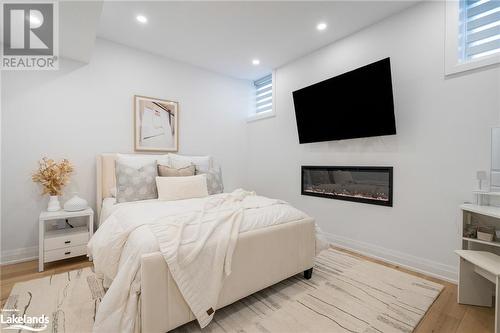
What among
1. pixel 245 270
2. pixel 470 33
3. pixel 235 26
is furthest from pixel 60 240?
pixel 470 33

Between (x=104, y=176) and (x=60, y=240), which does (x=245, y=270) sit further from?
(x=104, y=176)

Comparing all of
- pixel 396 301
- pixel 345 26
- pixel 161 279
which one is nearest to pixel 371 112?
pixel 345 26

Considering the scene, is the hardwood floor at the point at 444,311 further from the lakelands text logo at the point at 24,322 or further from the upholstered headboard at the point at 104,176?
the upholstered headboard at the point at 104,176

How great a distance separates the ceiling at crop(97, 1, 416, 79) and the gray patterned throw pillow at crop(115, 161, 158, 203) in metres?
1.74

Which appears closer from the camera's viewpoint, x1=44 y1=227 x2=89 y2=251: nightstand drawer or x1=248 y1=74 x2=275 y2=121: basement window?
x1=44 y1=227 x2=89 y2=251: nightstand drawer

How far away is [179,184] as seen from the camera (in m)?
2.62

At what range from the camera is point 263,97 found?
4.60 metres

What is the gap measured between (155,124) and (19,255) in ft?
7.30

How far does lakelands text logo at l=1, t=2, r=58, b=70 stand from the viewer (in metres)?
1.95

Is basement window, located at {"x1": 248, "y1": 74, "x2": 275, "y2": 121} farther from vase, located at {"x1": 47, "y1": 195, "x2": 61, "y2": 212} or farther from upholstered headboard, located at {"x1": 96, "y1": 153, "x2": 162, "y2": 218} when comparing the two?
vase, located at {"x1": 47, "y1": 195, "x2": 61, "y2": 212}

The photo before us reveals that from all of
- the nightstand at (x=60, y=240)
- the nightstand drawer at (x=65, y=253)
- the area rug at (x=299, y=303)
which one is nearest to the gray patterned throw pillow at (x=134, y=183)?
the nightstand at (x=60, y=240)

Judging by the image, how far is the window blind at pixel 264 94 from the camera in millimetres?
4422

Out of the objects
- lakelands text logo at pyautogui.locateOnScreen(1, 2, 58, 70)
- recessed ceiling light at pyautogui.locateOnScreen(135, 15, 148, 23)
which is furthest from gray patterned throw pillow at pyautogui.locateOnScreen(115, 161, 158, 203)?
recessed ceiling light at pyautogui.locateOnScreen(135, 15, 148, 23)

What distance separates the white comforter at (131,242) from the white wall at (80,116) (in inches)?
56.2
